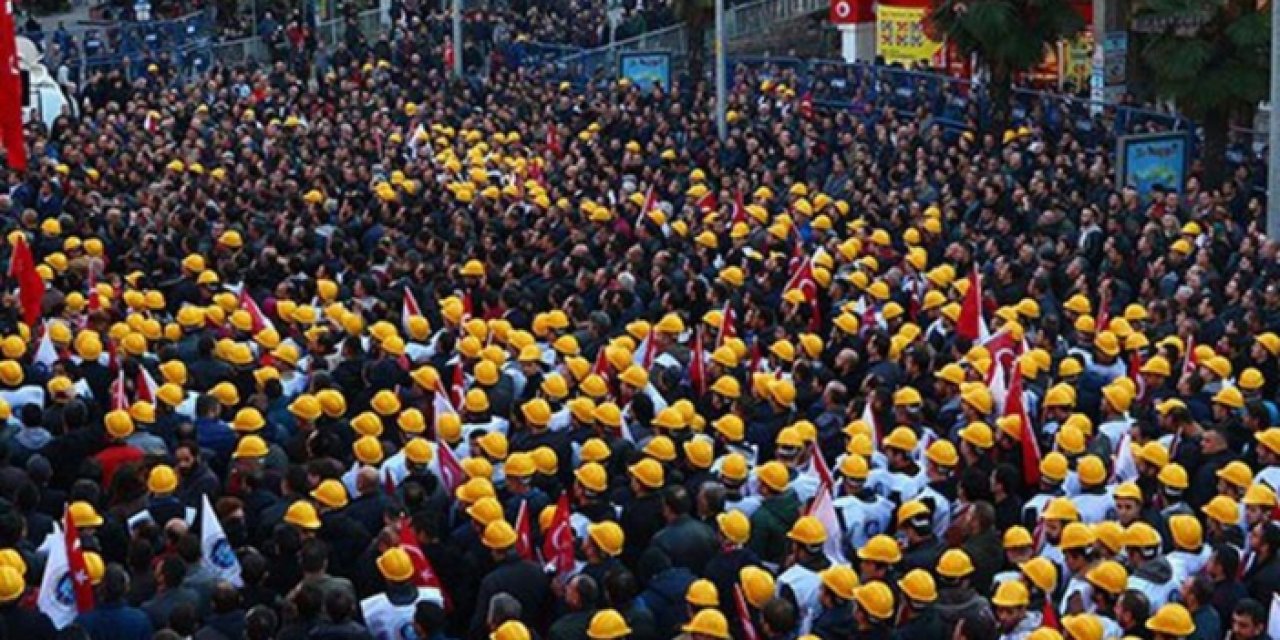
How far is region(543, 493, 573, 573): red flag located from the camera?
12.1 metres

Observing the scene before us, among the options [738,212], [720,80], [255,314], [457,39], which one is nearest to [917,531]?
[255,314]

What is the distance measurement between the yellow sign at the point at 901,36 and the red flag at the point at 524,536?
28.1 m

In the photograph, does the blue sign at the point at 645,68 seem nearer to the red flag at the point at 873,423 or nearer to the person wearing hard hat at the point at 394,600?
the red flag at the point at 873,423

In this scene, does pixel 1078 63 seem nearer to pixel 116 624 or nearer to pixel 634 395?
pixel 634 395

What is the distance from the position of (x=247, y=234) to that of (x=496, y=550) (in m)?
11.4

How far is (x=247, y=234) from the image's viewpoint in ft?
74.9

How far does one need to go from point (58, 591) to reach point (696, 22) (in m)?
27.3

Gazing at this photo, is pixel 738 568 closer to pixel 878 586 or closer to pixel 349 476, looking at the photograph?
pixel 878 586

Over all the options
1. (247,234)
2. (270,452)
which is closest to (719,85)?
(247,234)

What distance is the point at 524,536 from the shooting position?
1245cm

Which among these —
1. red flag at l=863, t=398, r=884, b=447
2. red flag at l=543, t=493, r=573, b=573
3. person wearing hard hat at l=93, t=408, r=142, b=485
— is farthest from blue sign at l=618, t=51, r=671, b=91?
red flag at l=543, t=493, r=573, b=573

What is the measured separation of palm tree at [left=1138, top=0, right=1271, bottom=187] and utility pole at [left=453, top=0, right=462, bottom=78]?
47.0ft

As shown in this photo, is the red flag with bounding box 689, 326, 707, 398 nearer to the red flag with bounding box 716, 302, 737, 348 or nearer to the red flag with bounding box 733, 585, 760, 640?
the red flag with bounding box 716, 302, 737, 348

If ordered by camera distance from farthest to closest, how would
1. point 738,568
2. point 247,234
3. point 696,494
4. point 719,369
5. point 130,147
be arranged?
point 130,147 < point 247,234 < point 719,369 < point 696,494 < point 738,568
